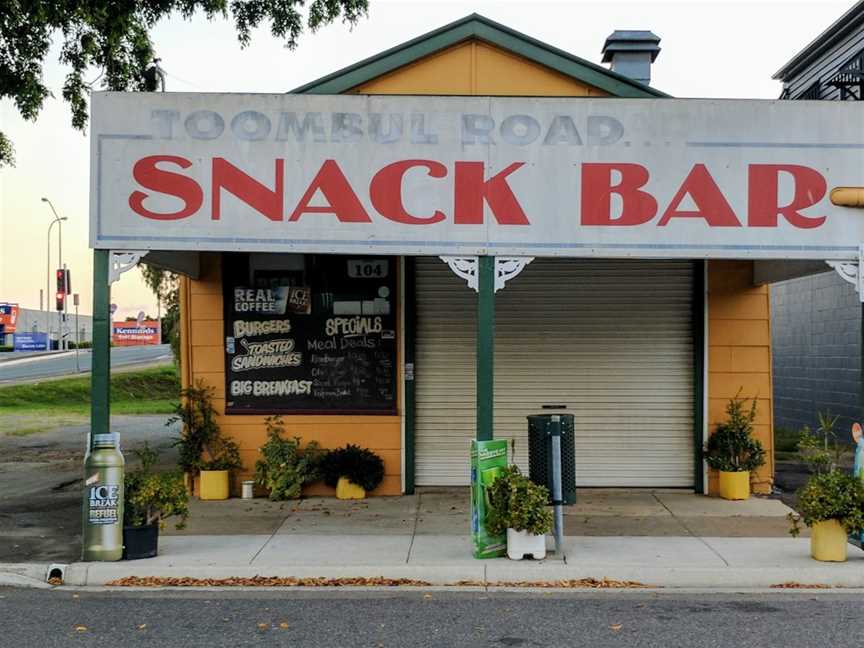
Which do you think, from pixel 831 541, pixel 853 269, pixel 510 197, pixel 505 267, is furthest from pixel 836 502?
pixel 510 197

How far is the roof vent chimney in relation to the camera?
15391 mm

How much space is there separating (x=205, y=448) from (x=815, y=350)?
40.3 feet

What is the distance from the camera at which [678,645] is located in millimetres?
6199

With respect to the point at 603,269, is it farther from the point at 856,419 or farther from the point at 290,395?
the point at 856,419

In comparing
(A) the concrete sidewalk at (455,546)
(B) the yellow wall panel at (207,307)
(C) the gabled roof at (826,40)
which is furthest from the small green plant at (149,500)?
(C) the gabled roof at (826,40)

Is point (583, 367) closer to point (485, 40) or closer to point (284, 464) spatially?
point (284, 464)

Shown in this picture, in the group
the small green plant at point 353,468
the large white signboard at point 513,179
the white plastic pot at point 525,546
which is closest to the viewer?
the white plastic pot at point 525,546

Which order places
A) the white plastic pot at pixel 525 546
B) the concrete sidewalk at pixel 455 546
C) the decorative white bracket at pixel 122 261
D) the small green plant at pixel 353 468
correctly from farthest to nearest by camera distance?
the small green plant at pixel 353 468
the decorative white bracket at pixel 122 261
the white plastic pot at pixel 525 546
the concrete sidewalk at pixel 455 546

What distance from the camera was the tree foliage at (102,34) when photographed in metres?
14.3

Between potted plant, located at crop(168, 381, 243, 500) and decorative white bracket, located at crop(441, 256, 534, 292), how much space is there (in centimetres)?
425

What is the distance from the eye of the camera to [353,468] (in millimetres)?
11492

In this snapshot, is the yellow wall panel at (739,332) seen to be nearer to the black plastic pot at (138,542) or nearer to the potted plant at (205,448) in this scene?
the potted plant at (205,448)

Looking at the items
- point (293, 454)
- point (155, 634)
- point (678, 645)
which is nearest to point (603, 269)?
point (293, 454)

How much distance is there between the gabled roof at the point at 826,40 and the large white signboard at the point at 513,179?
13.1 metres
